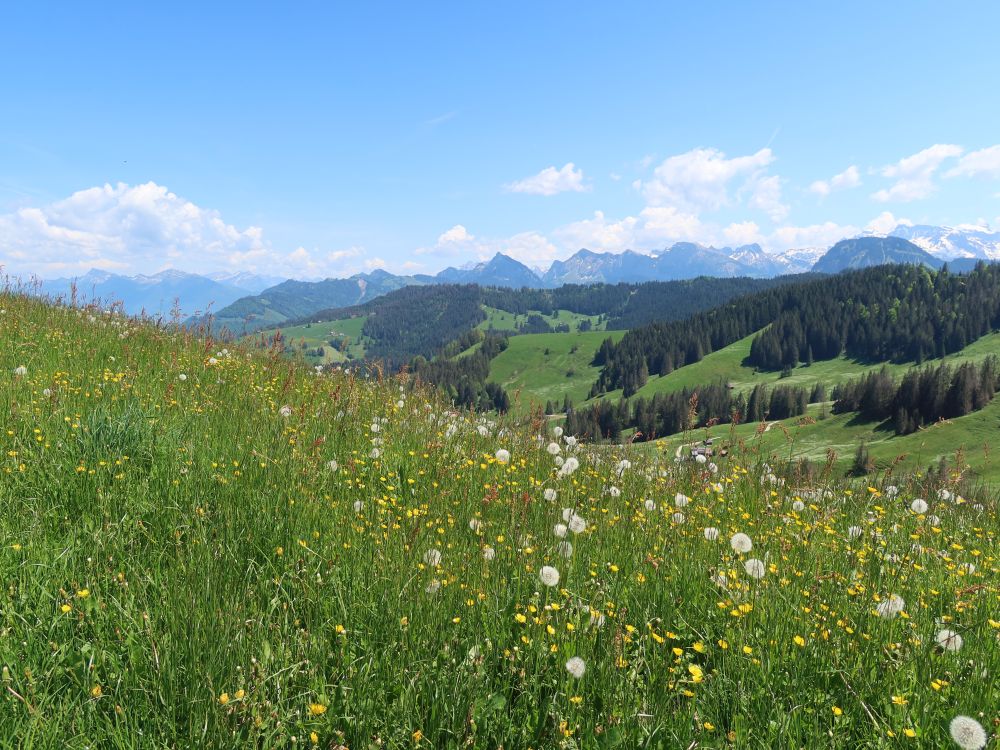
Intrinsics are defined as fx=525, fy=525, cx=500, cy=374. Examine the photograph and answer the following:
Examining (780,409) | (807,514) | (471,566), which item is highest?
(471,566)

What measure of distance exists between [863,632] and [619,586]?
56.8 inches

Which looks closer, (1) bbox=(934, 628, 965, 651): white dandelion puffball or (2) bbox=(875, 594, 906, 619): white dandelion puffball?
(1) bbox=(934, 628, 965, 651): white dandelion puffball

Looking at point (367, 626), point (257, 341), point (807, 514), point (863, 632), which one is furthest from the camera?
point (257, 341)

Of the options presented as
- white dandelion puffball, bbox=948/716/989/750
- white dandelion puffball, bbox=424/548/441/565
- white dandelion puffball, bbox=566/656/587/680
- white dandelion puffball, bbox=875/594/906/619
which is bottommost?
white dandelion puffball, bbox=948/716/989/750

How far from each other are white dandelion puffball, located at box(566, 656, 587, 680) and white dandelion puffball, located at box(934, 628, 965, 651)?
213cm

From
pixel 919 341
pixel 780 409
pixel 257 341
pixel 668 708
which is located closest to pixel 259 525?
pixel 668 708

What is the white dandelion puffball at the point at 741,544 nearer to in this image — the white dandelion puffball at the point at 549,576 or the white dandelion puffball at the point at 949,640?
the white dandelion puffball at the point at 949,640

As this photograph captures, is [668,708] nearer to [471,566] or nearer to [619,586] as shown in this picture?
[619,586]

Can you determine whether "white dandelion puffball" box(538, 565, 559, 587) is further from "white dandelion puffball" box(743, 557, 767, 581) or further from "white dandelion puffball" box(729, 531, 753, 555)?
"white dandelion puffball" box(729, 531, 753, 555)

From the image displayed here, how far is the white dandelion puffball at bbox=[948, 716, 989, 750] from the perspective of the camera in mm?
2289

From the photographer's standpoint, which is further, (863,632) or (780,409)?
(780,409)

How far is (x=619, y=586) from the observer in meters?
3.55

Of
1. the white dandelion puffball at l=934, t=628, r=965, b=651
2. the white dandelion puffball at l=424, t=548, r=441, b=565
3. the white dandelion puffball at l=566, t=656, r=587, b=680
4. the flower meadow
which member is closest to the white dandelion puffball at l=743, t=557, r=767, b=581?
the flower meadow

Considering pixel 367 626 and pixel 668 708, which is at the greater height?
pixel 367 626
